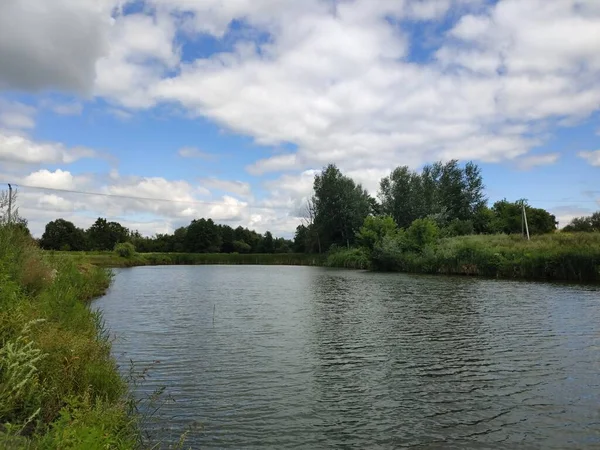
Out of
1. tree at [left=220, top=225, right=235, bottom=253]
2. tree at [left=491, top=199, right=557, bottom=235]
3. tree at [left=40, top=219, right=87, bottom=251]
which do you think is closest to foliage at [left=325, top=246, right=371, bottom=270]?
tree at [left=491, top=199, right=557, bottom=235]

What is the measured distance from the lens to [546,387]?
10625 millimetres

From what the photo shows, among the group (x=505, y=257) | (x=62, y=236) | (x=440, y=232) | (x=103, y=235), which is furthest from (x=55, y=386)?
(x=103, y=235)

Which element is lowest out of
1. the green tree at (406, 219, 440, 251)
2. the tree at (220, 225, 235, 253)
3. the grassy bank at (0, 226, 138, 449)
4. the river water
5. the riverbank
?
the river water

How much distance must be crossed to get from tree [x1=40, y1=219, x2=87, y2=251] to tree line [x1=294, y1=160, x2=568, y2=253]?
65.6 meters

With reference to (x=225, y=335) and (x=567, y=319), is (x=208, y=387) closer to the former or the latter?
(x=225, y=335)

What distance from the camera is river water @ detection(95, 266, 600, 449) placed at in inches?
325

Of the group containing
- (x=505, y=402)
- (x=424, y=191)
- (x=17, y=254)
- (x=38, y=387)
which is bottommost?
(x=505, y=402)

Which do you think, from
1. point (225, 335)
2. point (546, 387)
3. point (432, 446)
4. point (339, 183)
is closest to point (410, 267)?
point (339, 183)

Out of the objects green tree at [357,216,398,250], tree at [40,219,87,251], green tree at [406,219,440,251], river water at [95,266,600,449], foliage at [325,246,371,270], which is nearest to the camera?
river water at [95,266,600,449]

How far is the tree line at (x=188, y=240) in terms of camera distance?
13300 centimetres

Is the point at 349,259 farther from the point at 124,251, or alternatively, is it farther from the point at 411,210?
the point at 124,251

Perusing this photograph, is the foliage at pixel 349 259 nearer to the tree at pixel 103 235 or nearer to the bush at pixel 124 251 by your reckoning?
the bush at pixel 124 251

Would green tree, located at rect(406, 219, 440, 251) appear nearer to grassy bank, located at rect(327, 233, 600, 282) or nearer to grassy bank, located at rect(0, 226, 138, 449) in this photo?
grassy bank, located at rect(327, 233, 600, 282)

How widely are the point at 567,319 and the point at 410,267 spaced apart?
37190 millimetres
